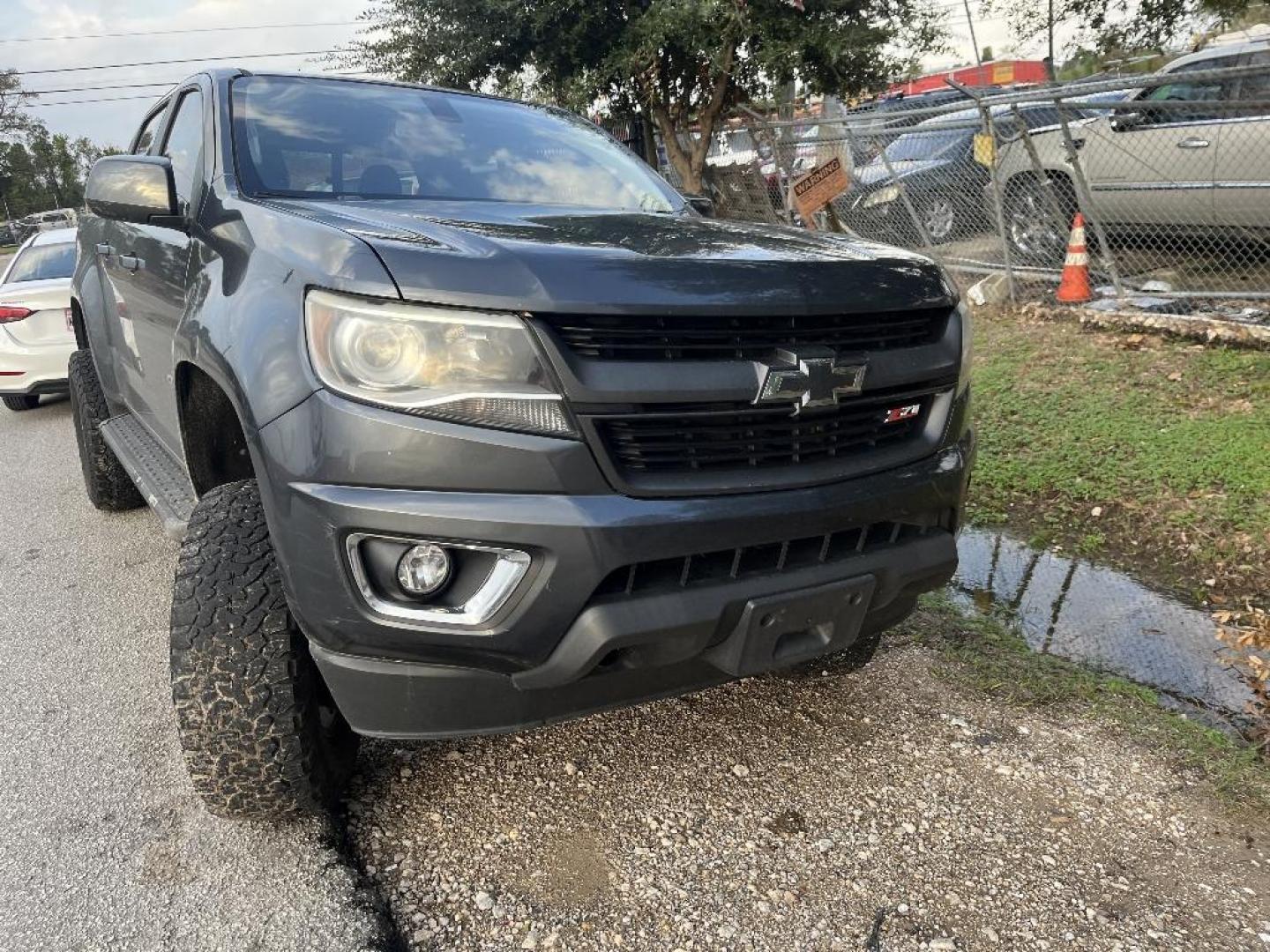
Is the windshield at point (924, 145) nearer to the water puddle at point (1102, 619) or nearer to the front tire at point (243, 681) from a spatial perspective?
the water puddle at point (1102, 619)

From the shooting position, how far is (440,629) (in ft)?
5.66

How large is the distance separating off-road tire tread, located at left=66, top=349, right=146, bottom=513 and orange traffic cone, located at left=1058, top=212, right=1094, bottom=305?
6.38 metres

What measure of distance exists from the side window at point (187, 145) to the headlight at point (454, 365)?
1.34 metres

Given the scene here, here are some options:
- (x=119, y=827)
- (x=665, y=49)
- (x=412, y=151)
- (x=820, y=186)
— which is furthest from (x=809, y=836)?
(x=665, y=49)

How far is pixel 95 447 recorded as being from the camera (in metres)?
4.45

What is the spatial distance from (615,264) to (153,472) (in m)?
2.02

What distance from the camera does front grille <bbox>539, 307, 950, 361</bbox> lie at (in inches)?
69.3

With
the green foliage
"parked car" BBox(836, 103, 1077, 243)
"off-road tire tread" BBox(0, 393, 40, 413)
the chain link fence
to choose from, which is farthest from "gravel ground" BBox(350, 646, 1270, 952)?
the green foliage

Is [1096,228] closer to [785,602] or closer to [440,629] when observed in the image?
[785,602]

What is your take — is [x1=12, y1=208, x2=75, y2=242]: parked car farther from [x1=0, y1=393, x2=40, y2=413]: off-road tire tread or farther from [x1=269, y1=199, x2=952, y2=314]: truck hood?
[x1=269, y1=199, x2=952, y2=314]: truck hood

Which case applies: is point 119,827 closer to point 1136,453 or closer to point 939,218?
point 1136,453

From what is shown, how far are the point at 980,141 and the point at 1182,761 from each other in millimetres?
6310

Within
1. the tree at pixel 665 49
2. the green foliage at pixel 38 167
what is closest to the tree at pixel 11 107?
the green foliage at pixel 38 167

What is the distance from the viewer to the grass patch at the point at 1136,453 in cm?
373
